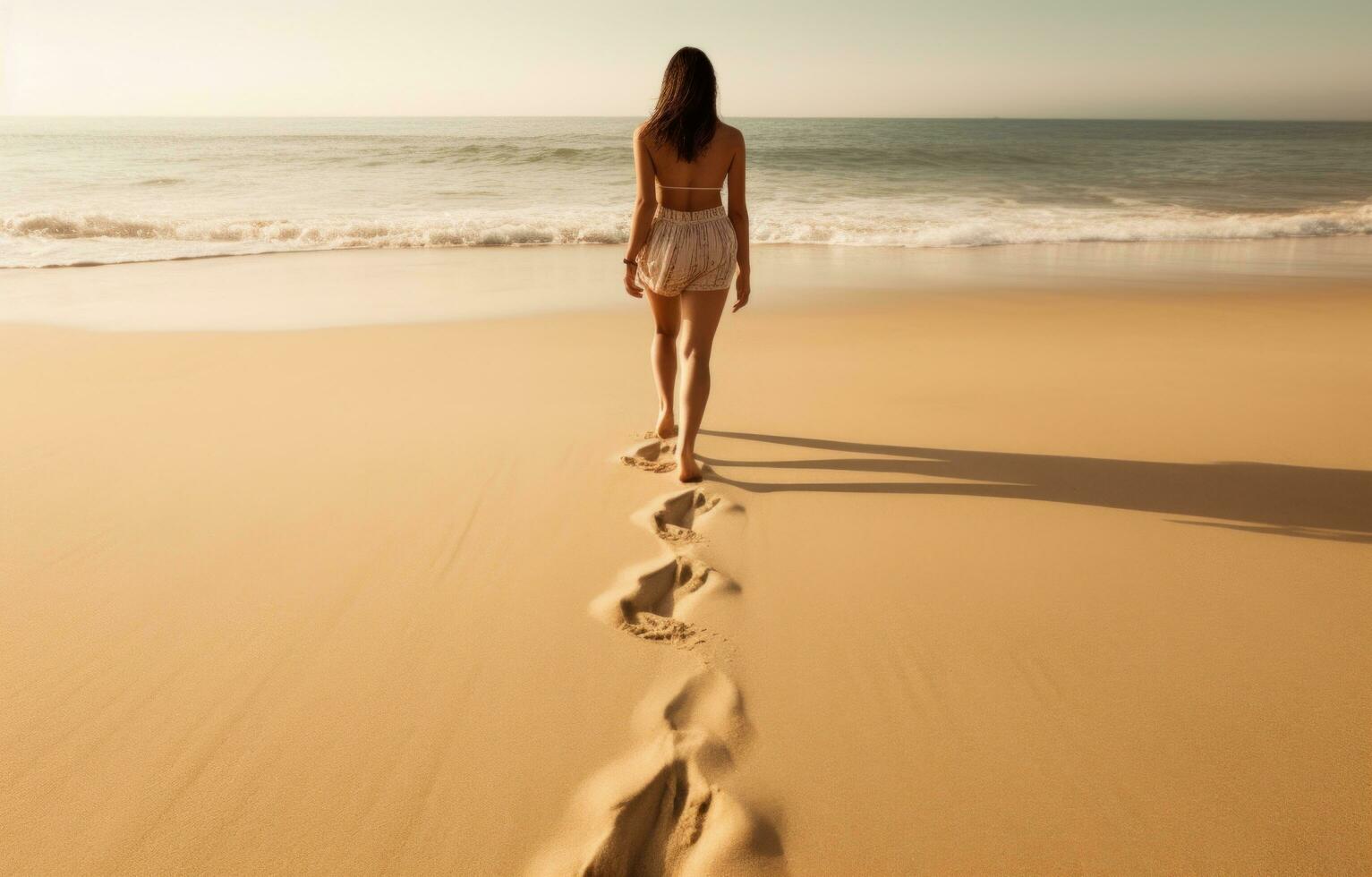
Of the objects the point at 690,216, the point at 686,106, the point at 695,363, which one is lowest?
the point at 695,363

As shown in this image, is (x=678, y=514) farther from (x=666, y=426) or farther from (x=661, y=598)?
(x=666, y=426)

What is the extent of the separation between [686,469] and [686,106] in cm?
138

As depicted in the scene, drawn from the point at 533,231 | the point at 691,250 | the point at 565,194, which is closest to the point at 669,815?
the point at 691,250

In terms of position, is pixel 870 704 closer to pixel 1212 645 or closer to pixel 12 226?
pixel 1212 645

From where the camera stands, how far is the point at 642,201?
10.5 ft

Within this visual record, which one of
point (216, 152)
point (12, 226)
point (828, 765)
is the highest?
point (216, 152)

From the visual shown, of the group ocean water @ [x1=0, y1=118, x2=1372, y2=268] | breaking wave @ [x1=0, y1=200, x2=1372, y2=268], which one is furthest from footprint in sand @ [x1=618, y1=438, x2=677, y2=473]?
ocean water @ [x1=0, y1=118, x2=1372, y2=268]

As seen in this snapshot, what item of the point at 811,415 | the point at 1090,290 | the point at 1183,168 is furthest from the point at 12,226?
the point at 1183,168

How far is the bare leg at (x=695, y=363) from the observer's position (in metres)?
3.23

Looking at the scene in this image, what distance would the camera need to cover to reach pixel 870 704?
1903 millimetres

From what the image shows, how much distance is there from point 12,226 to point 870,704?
44.3ft

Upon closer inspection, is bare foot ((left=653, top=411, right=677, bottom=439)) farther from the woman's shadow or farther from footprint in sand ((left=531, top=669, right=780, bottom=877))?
footprint in sand ((left=531, top=669, right=780, bottom=877))

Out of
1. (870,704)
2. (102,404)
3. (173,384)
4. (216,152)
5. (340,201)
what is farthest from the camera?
(216,152)

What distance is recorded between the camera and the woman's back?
3.12 meters
